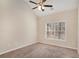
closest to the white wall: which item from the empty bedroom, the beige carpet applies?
the empty bedroom

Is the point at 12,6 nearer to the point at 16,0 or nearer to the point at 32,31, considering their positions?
the point at 16,0

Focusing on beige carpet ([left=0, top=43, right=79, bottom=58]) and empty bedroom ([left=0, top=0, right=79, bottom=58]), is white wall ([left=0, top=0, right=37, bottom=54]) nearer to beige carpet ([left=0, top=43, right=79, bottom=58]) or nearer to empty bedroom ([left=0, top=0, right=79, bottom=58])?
empty bedroom ([left=0, top=0, right=79, bottom=58])

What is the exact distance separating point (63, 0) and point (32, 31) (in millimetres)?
3088

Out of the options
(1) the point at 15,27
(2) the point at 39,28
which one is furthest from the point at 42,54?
(2) the point at 39,28

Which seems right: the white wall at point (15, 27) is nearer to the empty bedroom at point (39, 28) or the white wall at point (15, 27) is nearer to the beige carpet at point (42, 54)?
the empty bedroom at point (39, 28)

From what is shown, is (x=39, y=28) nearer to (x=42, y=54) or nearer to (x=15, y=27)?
(x=15, y=27)

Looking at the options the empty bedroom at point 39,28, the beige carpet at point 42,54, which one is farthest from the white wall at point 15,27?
the beige carpet at point 42,54

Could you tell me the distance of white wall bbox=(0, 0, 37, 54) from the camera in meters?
3.72

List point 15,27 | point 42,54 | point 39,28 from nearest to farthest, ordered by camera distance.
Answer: point 42,54, point 15,27, point 39,28

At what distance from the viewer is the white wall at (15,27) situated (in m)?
3.72

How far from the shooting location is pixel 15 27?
14.1ft

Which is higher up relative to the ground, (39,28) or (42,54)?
(39,28)

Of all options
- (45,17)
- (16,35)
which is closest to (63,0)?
(45,17)

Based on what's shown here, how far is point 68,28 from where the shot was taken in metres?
4.56
